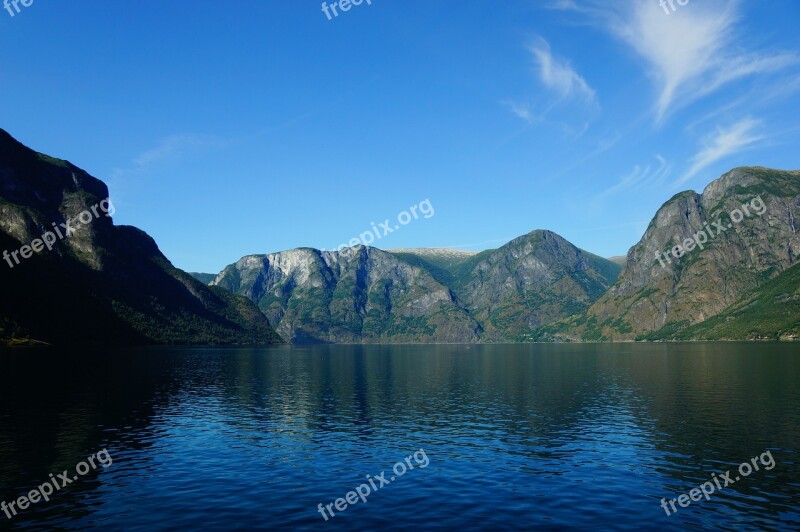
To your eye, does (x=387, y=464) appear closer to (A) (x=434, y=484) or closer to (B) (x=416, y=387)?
(A) (x=434, y=484)

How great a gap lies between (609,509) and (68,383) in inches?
4505

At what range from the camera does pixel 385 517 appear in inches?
1457
